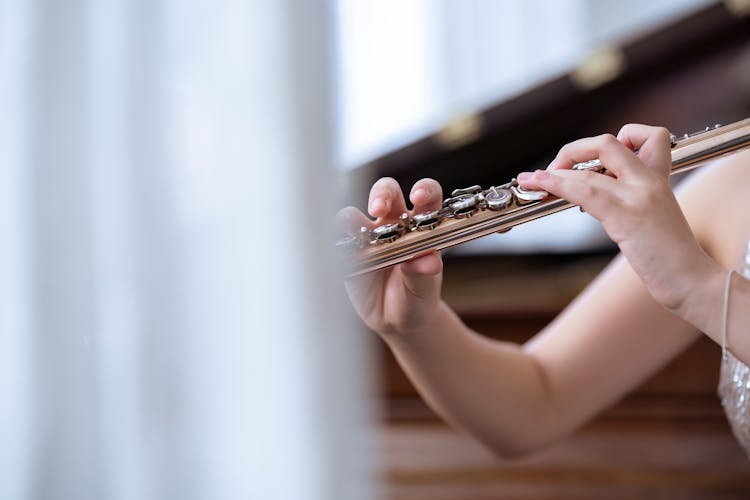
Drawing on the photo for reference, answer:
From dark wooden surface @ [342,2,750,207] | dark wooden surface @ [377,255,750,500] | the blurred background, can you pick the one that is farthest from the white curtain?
dark wooden surface @ [342,2,750,207]

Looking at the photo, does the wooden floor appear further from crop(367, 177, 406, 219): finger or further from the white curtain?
the white curtain

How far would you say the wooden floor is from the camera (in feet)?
4.53

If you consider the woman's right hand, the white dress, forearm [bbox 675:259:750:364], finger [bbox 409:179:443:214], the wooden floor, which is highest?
finger [bbox 409:179:443:214]

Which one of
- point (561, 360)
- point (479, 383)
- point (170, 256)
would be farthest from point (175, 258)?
point (561, 360)

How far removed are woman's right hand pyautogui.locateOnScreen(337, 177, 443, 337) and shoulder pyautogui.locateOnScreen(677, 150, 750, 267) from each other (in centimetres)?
36

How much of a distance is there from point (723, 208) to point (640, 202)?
0.38 m

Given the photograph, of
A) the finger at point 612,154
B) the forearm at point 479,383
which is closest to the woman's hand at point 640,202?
the finger at point 612,154

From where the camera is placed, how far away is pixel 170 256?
1.29 ft

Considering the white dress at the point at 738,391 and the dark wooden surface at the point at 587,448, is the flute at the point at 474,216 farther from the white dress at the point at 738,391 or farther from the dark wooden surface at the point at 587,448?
the dark wooden surface at the point at 587,448

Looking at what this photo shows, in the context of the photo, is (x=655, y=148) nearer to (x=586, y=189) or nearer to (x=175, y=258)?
(x=586, y=189)

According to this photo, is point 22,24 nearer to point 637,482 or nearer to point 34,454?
point 34,454

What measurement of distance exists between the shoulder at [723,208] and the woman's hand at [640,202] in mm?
308

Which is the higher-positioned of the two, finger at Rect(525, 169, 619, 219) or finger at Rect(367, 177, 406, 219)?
finger at Rect(367, 177, 406, 219)

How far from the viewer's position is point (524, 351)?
99cm
